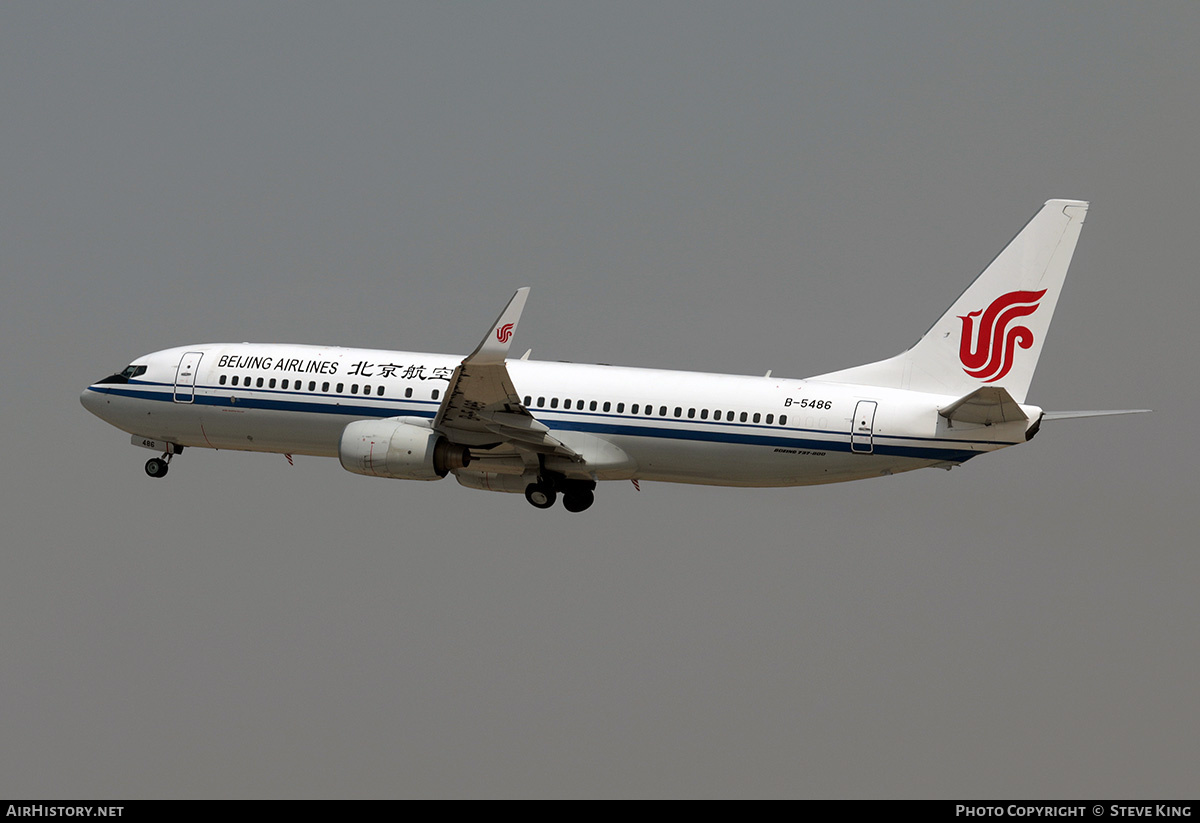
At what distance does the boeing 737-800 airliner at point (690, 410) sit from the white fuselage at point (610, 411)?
0.16 ft

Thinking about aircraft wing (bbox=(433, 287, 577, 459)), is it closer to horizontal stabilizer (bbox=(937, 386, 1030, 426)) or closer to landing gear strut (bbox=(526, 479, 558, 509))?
landing gear strut (bbox=(526, 479, 558, 509))

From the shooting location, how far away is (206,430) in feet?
169

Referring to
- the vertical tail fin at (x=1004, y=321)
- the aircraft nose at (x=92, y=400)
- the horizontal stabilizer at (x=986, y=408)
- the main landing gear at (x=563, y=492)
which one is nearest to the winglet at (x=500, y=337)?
the main landing gear at (x=563, y=492)

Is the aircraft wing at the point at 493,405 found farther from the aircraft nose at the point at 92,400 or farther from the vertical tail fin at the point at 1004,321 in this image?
the aircraft nose at the point at 92,400

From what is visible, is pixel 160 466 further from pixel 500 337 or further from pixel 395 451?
pixel 500 337

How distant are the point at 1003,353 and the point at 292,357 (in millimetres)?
20785

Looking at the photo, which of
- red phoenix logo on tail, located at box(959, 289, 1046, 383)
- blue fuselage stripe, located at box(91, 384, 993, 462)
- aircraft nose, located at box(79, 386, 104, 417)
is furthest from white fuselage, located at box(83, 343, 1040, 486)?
red phoenix logo on tail, located at box(959, 289, 1046, 383)

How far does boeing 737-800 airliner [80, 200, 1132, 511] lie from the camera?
44.8m

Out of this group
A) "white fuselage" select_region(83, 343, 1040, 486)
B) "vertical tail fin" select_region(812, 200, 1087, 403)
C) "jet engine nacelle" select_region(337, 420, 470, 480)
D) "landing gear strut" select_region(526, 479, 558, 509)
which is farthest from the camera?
"landing gear strut" select_region(526, 479, 558, 509)

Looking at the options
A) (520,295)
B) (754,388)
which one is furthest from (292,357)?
(754,388)

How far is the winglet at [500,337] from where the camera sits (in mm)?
42719

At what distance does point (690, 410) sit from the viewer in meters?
46.7

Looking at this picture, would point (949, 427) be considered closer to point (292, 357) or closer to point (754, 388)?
point (754, 388)

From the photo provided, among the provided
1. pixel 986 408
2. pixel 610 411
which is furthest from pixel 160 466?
pixel 986 408
